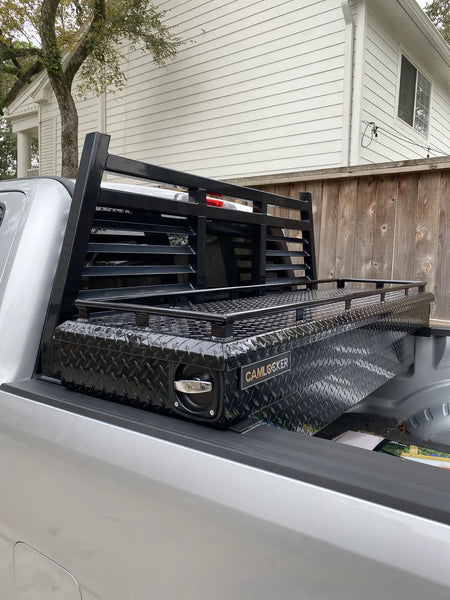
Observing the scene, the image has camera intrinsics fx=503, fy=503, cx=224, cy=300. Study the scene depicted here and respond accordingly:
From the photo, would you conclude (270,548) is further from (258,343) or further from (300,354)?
(300,354)

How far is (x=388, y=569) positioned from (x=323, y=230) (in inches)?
175

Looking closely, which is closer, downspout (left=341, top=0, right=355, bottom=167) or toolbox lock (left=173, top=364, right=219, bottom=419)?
toolbox lock (left=173, top=364, right=219, bottom=419)

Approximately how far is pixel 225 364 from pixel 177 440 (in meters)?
0.22

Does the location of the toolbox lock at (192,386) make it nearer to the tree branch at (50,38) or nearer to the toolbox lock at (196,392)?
the toolbox lock at (196,392)

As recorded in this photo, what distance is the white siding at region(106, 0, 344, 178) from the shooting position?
8.09 metres

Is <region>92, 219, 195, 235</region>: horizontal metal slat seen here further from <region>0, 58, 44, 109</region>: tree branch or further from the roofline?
<region>0, 58, 44, 109</region>: tree branch

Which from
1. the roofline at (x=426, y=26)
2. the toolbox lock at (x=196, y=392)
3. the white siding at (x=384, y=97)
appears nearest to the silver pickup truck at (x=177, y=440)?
the toolbox lock at (x=196, y=392)

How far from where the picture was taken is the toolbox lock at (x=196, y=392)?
1213mm

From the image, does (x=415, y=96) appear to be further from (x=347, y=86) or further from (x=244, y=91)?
(x=244, y=91)

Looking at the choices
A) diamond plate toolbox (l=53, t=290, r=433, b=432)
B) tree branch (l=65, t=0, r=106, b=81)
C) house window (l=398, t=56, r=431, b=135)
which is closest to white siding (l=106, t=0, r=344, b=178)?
tree branch (l=65, t=0, r=106, b=81)

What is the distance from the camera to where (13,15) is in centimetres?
1229

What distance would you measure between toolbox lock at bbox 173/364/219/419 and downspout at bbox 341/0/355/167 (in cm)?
713

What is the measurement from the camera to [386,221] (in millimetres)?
4688

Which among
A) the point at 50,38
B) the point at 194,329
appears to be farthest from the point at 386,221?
the point at 50,38
